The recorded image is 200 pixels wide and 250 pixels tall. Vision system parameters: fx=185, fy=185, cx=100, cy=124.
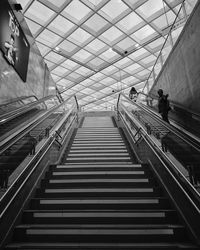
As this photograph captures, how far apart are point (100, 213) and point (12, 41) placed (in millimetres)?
5583

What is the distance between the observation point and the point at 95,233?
2178 millimetres

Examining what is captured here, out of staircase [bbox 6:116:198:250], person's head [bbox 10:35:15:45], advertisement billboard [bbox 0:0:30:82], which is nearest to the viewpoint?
staircase [bbox 6:116:198:250]

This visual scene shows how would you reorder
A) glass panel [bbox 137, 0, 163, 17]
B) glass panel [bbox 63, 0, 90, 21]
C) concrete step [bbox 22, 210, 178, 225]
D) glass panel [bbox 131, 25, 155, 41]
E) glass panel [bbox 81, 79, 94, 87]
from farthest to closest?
glass panel [bbox 81, 79, 94, 87]
glass panel [bbox 131, 25, 155, 41]
glass panel [bbox 137, 0, 163, 17]
glass panel [bbox 63, 0, 90, 21]
concrete step [bbox 22, 210, 178, 225]

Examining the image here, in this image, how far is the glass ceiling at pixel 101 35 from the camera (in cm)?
844

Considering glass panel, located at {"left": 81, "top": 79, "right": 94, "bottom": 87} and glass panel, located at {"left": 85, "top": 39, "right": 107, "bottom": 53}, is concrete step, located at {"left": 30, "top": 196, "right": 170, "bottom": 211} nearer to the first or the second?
glass panel, located at {"left": 85, "top": 39, "right": 107, "bottom": 53}

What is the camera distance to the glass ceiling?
8.44 meters

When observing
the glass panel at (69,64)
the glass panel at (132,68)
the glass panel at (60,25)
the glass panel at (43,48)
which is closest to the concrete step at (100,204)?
the glass panel at (60,25)

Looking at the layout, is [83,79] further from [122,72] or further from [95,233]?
[95,233]

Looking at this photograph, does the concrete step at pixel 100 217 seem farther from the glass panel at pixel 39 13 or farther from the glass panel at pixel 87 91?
the glass panel at pixel 87 91

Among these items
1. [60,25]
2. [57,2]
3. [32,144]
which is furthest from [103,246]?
[60,25]

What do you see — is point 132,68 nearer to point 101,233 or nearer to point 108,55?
point 108,55

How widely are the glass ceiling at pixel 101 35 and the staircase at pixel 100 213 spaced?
14.9 feet

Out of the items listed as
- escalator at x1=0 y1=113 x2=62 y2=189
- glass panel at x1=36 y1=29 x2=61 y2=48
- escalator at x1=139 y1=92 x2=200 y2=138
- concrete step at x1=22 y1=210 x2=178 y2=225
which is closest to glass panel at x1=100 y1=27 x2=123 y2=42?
glass panel at x1=36 y1=29 x2=61 y2=48

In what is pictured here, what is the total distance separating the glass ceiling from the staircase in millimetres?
4552
